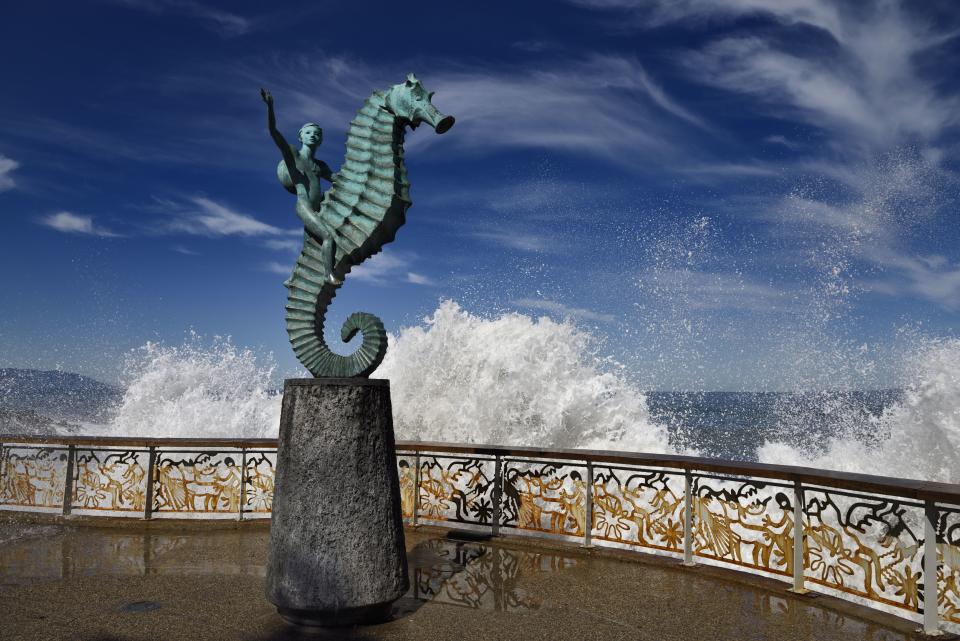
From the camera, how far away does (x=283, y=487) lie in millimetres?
4066

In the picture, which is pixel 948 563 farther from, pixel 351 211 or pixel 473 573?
pixel 351 211

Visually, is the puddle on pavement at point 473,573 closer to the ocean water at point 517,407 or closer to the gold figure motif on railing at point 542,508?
the gold figure motif on railing at point 542,508

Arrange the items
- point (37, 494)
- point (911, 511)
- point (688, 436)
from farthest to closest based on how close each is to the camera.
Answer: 1. point (688, 436)
2. point (911, 511)
3. point (37, 494)

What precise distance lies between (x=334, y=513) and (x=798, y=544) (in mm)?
3426

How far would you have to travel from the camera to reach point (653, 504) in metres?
5.72

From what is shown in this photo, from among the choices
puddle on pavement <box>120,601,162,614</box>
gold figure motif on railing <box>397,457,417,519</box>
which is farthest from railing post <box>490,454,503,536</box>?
puddle on pavement <box>120,601,162,614</box>

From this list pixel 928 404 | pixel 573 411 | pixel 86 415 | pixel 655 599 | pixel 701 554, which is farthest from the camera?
pixel 86 415

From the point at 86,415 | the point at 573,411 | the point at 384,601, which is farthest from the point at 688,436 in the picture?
the point at 384,601

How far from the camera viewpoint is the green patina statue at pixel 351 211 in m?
4.38

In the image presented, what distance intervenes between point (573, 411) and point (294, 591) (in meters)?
14.9

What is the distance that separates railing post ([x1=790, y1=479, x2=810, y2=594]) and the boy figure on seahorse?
149 inches

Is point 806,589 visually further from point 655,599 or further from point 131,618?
point 131,618

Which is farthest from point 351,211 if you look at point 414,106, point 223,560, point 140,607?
point 223,560

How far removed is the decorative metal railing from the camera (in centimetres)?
402
